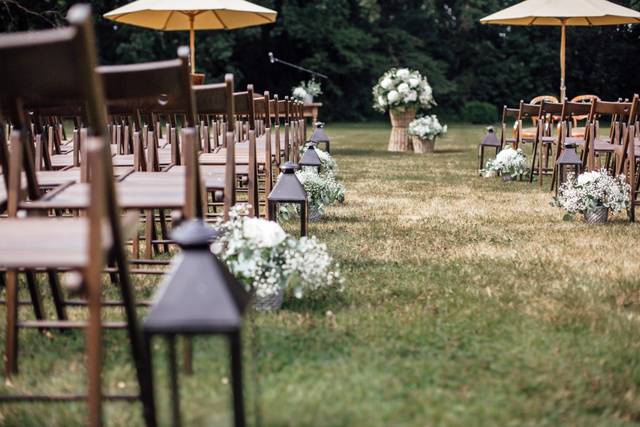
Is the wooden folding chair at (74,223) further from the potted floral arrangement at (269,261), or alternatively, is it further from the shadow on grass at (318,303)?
the shadow on grass at (318,303)

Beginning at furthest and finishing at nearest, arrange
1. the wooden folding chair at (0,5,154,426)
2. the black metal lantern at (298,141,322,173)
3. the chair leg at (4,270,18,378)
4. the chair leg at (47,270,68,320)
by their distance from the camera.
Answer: the black metal lantern at (298,141,322,173), the chair leg at (47,270,68,320), the chair leg at (4,270,18,378), the wooden folding chair at (0,5,154,426)

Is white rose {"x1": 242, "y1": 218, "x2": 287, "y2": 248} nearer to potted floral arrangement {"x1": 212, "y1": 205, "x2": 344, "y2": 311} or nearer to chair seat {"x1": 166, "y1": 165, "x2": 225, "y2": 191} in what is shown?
potted floral arrangement {"x1": 212, "y1": 205, "x2": 344, "y2": 311}

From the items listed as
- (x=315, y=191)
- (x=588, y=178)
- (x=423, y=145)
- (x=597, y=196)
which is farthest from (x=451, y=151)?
(x=315, y=191)

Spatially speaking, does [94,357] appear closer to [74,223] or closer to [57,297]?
[74,223]

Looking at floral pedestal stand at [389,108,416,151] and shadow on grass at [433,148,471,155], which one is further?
floral pedestal stand at [389,108,416,151]

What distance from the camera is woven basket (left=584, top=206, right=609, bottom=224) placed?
252 inches

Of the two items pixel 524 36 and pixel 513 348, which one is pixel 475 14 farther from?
pixel 513 348

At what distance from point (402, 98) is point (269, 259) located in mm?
11924

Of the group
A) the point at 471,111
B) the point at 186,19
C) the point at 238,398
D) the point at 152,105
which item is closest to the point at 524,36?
the point at 471,111

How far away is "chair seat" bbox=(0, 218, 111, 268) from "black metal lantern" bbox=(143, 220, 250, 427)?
0.80 feet

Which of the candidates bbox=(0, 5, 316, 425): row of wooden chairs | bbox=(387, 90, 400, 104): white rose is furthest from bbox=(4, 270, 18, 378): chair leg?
bbox=(387, 90, 400, 104): white rose

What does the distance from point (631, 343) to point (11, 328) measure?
2.13 metres

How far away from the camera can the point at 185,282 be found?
1930mm

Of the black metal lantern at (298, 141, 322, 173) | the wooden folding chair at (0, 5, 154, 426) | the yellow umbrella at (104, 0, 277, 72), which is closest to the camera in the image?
the wooden folding chair at (0, 5, 154, 426)
